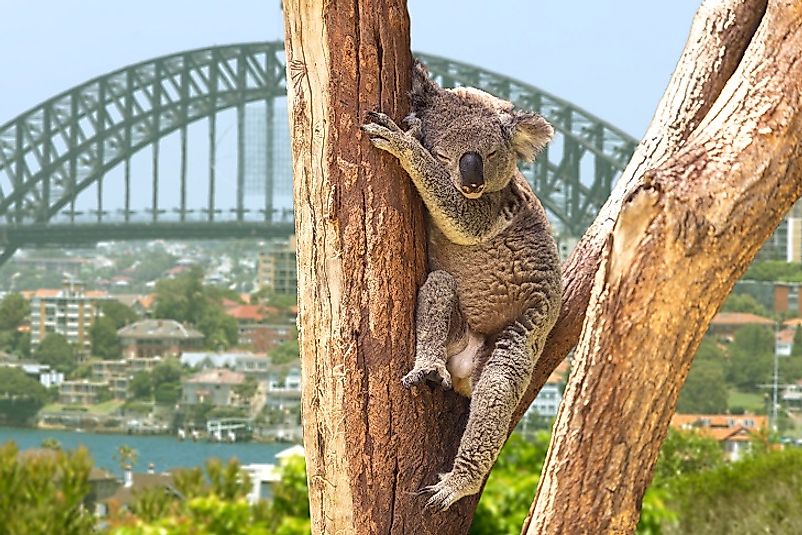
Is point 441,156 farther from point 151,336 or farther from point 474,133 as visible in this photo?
point 151,336

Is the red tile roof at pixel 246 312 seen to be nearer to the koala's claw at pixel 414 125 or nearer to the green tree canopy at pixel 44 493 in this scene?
the green tree canopy at pixel 44 493

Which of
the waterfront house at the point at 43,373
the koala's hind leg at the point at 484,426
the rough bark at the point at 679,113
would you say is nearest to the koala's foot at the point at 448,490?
the koala's hind leg at the point at 484,426

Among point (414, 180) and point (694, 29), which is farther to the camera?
point (694, 29)

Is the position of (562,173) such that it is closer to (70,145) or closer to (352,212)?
(70,145)

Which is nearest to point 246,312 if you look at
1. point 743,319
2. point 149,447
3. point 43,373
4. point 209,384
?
point 209,384

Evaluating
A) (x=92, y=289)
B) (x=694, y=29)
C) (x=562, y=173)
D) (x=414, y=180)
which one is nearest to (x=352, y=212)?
(x=414, y=180)

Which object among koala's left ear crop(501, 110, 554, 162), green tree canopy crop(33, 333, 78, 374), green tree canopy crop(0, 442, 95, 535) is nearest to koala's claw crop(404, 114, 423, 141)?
koala's left ear crop(501, 110, 554, 162)
